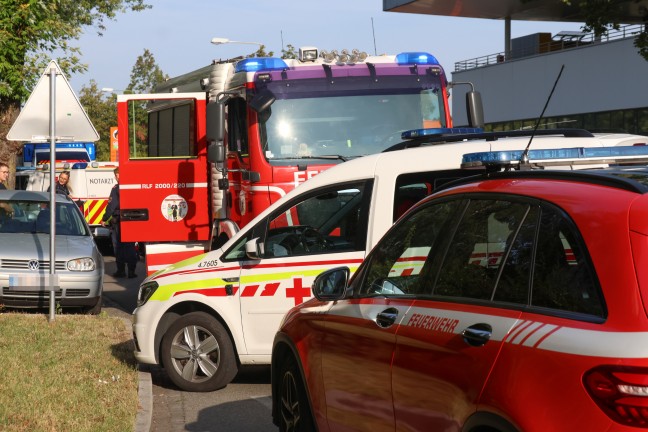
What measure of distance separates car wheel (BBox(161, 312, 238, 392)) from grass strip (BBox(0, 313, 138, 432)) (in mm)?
390

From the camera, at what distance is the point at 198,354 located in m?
9.70

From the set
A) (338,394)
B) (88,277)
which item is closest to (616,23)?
(88,277)

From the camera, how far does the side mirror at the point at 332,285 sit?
566 cm

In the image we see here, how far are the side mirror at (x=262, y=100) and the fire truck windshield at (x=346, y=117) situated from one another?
8 cm

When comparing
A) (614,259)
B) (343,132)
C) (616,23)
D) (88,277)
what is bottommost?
(88,277)

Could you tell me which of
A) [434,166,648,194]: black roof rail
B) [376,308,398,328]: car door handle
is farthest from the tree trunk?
[434,166,648,194]: black roof rail

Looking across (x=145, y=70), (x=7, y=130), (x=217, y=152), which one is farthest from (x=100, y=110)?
(x=217, y=152)

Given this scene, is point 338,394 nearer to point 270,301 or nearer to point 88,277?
point 270,301

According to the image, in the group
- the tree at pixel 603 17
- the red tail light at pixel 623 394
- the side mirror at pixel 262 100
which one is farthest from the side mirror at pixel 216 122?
the tree at pixel 603 17

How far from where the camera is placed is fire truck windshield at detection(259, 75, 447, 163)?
12547mm

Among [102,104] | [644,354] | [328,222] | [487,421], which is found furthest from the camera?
[102,104]

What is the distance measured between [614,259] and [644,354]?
1.23 feet

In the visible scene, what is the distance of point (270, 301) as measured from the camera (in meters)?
9.27

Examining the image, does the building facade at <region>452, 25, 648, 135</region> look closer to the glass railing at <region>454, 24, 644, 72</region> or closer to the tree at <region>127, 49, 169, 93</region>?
the glass railing at <region>454, 24, 644, 72</region>
